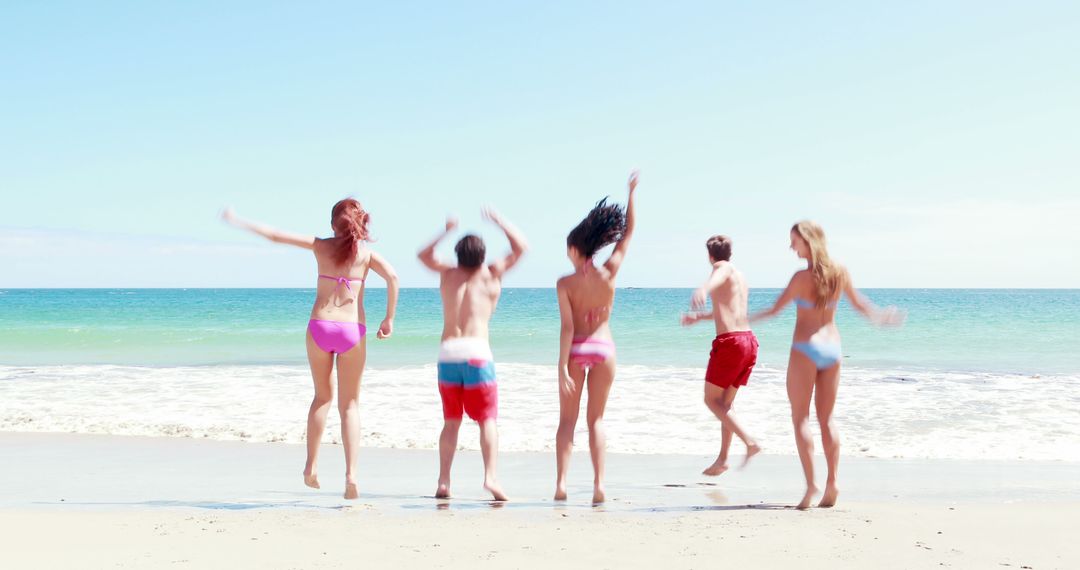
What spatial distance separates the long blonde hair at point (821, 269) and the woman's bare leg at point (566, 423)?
148cm

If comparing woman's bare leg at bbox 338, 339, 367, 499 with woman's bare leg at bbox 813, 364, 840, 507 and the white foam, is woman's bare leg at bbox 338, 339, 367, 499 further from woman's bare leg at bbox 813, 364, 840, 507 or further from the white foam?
woman's bare leg at bbox 813, 364, 840, 507

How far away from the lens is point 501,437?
8.56 metres

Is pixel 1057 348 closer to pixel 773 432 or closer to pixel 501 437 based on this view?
pixel 773 432

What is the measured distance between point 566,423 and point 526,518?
77 cm

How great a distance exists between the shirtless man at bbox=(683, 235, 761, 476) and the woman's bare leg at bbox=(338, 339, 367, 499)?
237 centimetres

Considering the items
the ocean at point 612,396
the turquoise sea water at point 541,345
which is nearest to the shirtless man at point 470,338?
the ocean at point 612,396

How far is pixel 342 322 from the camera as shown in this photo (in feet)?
17.3

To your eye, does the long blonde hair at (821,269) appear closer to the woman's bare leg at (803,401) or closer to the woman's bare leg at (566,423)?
the woman's bare leg at (803,401)

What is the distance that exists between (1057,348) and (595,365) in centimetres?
2196

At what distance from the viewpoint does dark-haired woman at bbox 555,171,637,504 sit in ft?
17.0

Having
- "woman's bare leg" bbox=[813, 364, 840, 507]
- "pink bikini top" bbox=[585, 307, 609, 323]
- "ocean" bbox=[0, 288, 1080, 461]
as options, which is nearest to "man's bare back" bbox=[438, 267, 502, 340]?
"pink bikini top" bbox=[585, 307, 609, 323]

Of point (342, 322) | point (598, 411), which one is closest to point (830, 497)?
point (598, 411)

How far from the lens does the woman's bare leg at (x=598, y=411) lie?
17.2 feet

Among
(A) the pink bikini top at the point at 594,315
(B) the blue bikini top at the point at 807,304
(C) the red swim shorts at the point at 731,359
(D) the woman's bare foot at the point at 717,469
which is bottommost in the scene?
(D) the woman's bare foot at the point at 717,469
